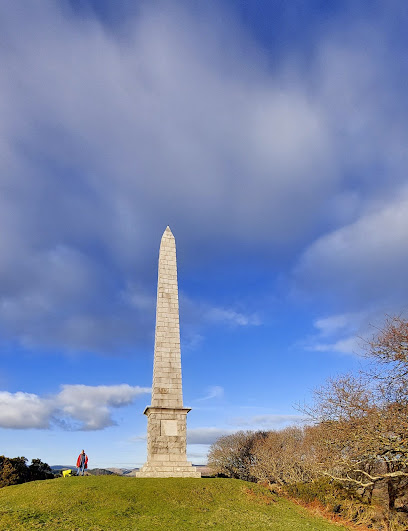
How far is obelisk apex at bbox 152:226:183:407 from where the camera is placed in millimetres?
20569

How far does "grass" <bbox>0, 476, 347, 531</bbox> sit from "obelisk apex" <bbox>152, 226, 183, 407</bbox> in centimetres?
412

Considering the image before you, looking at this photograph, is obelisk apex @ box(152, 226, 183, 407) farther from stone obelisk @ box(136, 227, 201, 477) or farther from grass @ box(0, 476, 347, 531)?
grass @ box(0, 476, 347, 531)

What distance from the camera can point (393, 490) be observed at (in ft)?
54.0

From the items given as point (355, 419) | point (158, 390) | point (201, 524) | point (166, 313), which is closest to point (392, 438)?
point (355, 419)

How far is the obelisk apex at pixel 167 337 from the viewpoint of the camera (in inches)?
810

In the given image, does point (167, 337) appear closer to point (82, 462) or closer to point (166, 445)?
point (166, 445)

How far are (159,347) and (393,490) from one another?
12633mm

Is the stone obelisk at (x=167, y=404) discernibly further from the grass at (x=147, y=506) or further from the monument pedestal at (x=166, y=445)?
the grass at (x=147, y=506)

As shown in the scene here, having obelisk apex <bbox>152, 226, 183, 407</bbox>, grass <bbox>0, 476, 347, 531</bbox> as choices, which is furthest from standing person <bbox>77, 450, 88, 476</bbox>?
obelisk apex <bbox>152, 226, 183, 407</bbox>

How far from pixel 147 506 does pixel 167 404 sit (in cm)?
641

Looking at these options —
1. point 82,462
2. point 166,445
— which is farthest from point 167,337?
point 82,462

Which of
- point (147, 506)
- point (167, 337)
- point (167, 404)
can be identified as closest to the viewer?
point (147, 506)

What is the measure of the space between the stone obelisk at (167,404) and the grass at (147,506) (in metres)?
1.48

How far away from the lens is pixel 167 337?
21656mm
